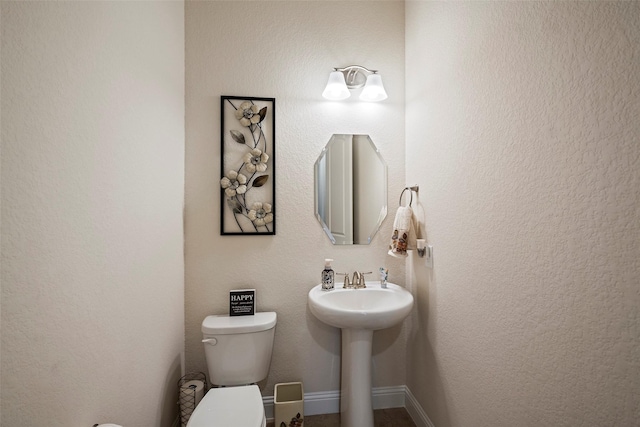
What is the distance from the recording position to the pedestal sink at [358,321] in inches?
55.6

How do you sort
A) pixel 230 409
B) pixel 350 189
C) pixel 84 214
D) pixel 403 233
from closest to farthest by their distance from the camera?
1. pixel 84 214
2. pixel 230 409
3. pixel 403 233
4. pixel 350 189

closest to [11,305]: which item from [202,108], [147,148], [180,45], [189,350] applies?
[147,148]

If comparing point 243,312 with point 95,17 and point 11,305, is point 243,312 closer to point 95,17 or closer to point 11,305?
point 11,305

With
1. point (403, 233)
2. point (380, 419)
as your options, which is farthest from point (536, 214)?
point (380, 419)

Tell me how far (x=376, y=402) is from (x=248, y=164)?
5.77 feet


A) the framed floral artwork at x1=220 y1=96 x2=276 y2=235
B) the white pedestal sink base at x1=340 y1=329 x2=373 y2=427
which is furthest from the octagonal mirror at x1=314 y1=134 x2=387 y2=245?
the white pedestal sink base at x1=340 y1=329 x2=373 y2=427

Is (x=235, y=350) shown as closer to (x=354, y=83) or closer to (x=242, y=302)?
(x=242, y=302)

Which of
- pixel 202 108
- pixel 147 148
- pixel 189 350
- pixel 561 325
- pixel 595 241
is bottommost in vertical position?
pixel 189 350

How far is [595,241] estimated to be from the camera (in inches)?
30.4

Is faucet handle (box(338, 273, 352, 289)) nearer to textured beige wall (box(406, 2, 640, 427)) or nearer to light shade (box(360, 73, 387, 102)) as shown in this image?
textured beige wall (box(406, 2, 640, 427))

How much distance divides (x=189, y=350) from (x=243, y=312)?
44 cm

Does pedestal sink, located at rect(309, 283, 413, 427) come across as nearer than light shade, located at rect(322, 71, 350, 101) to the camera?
Yes

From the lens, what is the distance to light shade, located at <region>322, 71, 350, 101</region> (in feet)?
5.90

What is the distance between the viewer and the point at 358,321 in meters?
1.40
